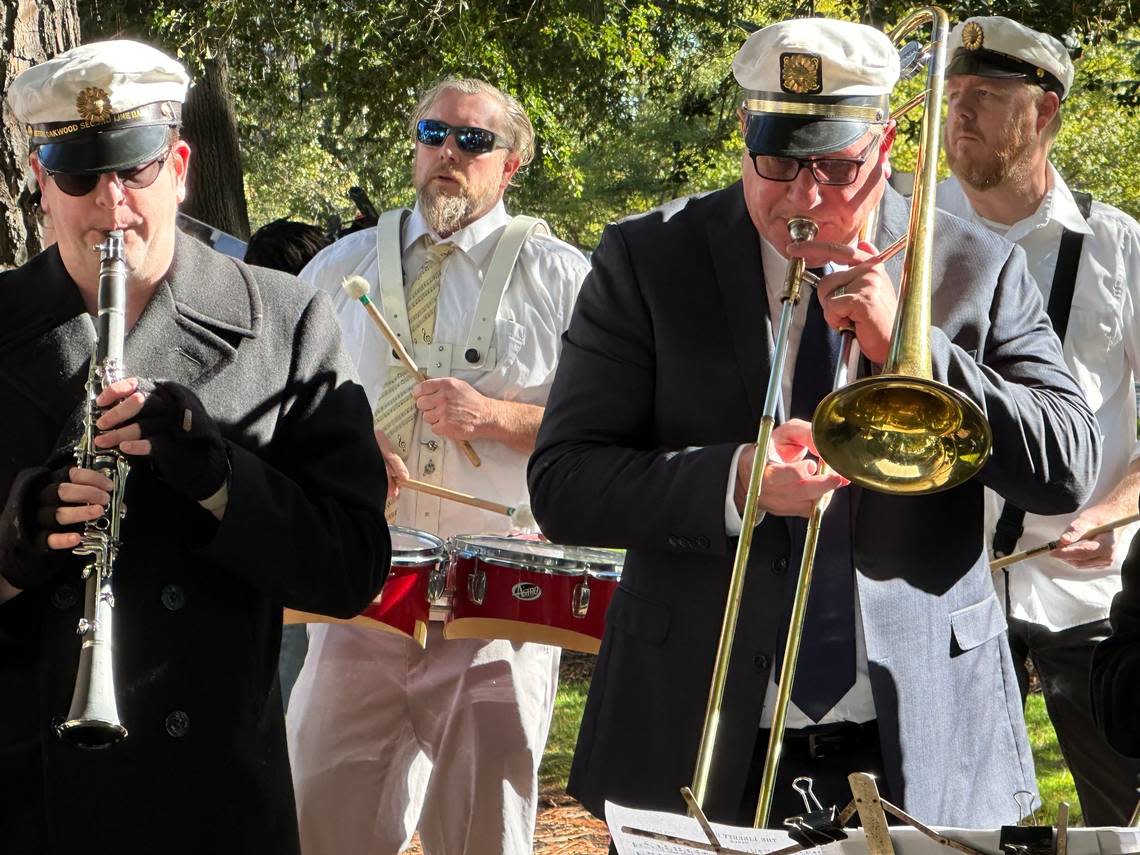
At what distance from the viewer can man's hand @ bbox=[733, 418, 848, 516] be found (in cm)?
290

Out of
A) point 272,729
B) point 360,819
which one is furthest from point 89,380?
point 360,819

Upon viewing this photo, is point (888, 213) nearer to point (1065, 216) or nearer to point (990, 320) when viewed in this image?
point (990, 320)

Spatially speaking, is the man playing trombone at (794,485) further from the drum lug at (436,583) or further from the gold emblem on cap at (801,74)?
the drum lug at (436,583)

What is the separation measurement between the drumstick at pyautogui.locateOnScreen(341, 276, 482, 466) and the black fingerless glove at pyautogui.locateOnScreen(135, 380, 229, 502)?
7.23 feet

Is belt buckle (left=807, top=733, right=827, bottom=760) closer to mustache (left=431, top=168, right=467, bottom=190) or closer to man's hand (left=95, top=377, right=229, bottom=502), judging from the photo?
man's hand (left=95, top=377, right=229, bottom=502)

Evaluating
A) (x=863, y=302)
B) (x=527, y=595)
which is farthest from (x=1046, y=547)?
(x=863, y=302)

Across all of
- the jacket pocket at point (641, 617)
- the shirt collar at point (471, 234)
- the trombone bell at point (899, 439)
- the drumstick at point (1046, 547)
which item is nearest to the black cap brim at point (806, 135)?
the trombone bell at point (899, 439)

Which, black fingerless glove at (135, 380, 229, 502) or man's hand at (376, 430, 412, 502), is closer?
black fingerless glove at (135, 380, 229, 502)

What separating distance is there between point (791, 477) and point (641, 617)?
507mm

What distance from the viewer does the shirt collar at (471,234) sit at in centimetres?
547

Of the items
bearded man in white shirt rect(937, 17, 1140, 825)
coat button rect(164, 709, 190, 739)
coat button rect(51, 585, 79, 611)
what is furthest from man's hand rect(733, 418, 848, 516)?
bearded man in white shirt rect(937, 17, 1140, 825)

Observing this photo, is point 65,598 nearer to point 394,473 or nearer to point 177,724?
point 177,724

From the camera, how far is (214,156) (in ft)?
37.6

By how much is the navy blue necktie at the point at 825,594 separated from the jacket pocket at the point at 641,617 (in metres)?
0.24
